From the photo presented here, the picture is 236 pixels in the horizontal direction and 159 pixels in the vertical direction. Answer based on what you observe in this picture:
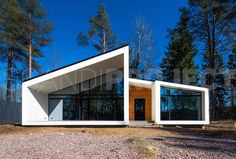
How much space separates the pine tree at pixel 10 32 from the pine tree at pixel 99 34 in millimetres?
6240

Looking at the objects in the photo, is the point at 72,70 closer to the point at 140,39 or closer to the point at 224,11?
the point at 140,39

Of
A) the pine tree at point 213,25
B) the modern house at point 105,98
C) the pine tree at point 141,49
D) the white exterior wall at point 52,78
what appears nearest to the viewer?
the white exterior wall at point 52,78

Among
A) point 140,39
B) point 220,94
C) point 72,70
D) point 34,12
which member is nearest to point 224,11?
point 140,39

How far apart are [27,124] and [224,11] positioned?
58.1 ft

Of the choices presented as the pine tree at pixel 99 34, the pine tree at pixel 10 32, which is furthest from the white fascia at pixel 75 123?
the pine tree at pixel 99 34

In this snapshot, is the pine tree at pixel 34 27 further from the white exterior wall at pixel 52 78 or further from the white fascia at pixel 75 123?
the white fascia at pixel 75 123

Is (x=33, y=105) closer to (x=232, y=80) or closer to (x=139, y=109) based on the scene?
(x=139, y=109)

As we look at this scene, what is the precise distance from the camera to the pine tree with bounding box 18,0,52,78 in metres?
20.8

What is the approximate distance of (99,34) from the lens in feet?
81.1

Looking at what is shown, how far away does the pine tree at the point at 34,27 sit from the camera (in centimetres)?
2081

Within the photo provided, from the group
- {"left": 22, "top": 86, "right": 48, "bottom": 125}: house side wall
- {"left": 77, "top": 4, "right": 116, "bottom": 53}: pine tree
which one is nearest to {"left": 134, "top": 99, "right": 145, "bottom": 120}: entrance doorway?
{"left": 22, "top": 86, "right": 48, "bottom": 125}: house side wall

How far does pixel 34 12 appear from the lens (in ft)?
69.2

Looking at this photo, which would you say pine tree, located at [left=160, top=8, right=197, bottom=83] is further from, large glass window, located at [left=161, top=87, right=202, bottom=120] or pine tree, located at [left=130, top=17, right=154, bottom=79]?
large glass window, located at [left=161, top=87, right=202, bottom=120]

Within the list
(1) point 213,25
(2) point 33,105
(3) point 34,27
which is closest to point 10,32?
(3) point 34,27
